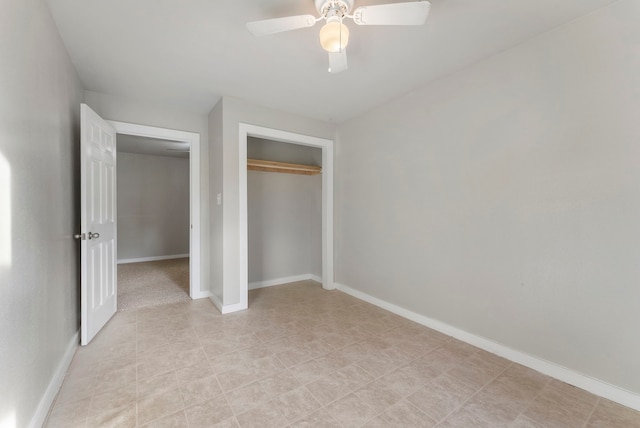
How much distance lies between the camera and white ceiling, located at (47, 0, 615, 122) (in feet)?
5.52

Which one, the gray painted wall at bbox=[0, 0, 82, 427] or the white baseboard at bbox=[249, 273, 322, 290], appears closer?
the gray painted wall at bbox=[0, 0, 82, 427]

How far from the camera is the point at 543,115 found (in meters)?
1.92

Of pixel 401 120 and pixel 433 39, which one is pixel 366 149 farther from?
pixel 433 39

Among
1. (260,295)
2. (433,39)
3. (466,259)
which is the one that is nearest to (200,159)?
(260,295)

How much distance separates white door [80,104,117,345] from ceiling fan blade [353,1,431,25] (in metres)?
2.42

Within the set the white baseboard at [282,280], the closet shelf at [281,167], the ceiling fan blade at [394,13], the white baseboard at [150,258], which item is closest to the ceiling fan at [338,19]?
the ceiling fan blade at [394,13]

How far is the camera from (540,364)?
1.94 metres

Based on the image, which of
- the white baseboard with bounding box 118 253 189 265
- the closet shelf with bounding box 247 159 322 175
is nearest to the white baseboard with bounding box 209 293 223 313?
the closet shelf with bounding box 247 159 322 175

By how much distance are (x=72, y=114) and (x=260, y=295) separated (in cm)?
274

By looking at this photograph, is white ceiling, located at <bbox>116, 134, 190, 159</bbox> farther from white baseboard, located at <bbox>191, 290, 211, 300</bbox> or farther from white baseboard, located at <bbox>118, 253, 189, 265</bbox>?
white baseboard, located at <bbox>191, 290, 211, 300</bbox>

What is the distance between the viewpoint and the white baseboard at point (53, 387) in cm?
142

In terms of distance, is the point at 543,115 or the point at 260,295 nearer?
the point at 543,115

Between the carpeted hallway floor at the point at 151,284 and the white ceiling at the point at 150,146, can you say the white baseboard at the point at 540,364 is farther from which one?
the white ceiling at the point at 150,146

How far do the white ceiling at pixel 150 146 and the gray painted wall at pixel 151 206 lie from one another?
0.33 m
